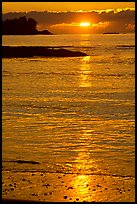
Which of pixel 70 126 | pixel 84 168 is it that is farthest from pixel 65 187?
pixel 70 126

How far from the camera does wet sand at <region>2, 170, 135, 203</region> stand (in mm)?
12992

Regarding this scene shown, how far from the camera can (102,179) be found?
15.0 metres

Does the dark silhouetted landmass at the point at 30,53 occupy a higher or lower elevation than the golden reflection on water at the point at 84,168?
higher

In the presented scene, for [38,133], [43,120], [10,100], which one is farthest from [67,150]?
[10,100]

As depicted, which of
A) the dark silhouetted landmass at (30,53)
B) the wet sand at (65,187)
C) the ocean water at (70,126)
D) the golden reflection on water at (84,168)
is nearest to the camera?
the wet sand at (65,187)

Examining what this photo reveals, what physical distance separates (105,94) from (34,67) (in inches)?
989

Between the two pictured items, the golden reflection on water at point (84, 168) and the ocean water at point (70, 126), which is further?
the ocean water at point (70, 126)

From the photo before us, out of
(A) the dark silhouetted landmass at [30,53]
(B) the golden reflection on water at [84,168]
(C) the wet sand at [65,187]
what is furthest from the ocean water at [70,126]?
(A) the dark silhouetted landmass at [30,53]

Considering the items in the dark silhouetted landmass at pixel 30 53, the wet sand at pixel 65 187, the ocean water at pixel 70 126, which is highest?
the dark silhouetted landmass at pixel 30 53

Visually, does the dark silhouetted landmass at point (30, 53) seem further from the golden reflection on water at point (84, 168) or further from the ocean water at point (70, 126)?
the golden reflection on water at point (84, 168)

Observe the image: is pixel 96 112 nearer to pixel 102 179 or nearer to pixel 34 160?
pixel 34 160

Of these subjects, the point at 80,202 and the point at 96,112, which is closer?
the point at 80,202

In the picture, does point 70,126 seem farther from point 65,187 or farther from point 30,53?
point 30,53

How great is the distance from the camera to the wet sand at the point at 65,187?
512 inches
